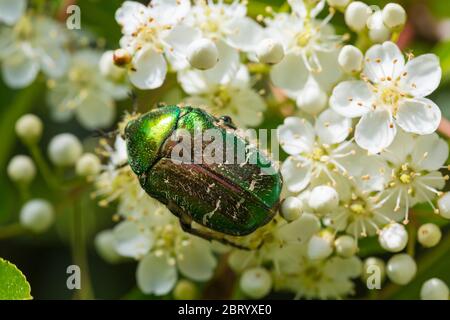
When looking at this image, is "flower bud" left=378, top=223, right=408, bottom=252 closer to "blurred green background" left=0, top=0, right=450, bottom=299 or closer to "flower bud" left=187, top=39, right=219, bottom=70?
"blurred green background" left=0, top=0, right=450, bottom=299

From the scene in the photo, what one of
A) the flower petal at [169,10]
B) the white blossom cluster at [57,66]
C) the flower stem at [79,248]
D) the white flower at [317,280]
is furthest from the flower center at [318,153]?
the flower stem at [79,248]

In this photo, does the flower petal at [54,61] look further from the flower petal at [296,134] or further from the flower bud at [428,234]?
the flower bud at [428,234]

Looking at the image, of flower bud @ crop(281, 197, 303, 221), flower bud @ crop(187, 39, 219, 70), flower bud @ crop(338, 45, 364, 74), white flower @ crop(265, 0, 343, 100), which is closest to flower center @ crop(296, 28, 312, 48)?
white flower @ crop(265, 0, 343, 100)

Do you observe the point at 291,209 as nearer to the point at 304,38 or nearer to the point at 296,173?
the point at 296,173

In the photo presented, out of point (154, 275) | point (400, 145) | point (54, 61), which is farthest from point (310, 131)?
point (54, 61)

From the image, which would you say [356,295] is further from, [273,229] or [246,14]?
[246,14]
